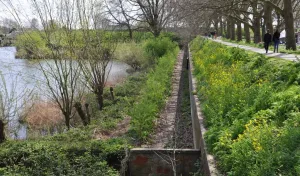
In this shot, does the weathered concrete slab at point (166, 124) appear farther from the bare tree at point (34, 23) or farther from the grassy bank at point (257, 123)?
the bare tree at point (34, 23)

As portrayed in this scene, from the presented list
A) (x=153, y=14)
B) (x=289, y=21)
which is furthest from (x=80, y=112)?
(x=153, y=14)

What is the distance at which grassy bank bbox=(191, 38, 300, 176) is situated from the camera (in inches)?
145

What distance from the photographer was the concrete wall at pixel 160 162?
6648 millimetres

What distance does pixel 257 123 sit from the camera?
493cm

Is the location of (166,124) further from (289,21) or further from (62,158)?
(289,21)

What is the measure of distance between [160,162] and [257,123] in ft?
8.53

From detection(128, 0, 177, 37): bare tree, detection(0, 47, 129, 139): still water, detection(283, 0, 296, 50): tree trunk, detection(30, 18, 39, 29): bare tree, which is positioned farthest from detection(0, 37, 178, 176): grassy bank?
detection(128, 0, 177, 37): bare tree

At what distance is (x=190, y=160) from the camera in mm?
6648

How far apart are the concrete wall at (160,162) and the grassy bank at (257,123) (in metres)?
0.85

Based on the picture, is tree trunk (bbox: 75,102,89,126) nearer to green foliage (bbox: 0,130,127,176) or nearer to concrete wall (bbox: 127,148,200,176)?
green foliage (bbox: 0,130,127,176)

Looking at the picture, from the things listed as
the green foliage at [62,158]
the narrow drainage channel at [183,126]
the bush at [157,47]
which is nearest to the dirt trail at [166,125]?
the narrow drainage channel at [183,126]

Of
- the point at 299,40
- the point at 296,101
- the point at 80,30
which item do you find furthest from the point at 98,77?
the point at 299,40

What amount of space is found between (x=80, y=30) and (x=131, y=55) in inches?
558

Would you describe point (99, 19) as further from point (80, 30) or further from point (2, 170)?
point (2, 170)
